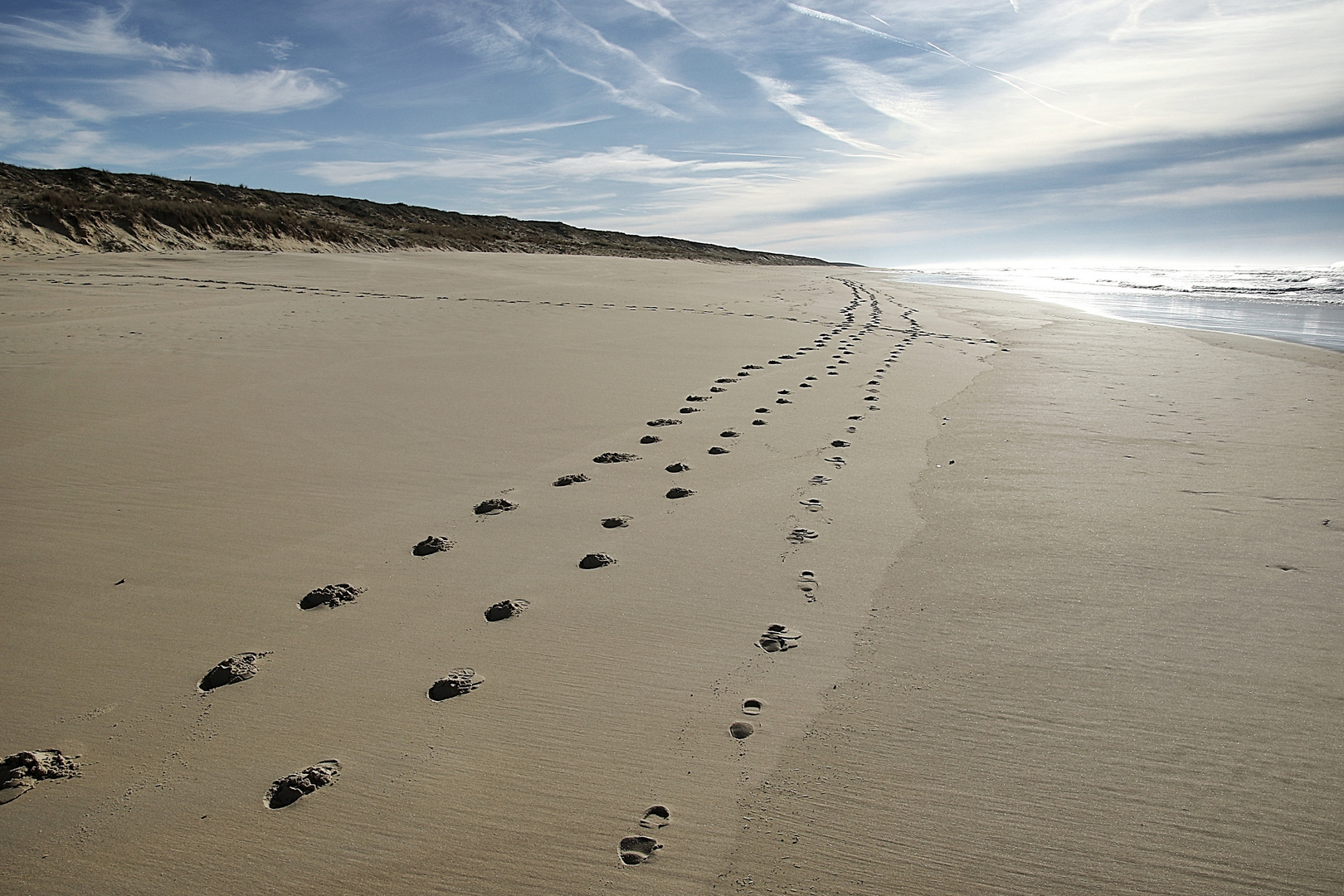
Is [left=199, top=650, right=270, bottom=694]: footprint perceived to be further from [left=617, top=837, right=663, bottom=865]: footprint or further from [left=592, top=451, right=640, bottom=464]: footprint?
[left=592, top=451, right=640, bottom=464]: footprint

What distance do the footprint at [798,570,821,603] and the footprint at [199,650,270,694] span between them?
1.59m

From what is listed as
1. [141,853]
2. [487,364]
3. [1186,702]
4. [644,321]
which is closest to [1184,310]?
[644,321]

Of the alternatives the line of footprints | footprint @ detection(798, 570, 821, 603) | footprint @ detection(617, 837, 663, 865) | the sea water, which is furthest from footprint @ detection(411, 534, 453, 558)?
the sea water

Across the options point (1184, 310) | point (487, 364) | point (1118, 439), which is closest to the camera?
point (1118, 439)

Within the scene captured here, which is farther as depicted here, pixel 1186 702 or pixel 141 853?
pixel 1186 702

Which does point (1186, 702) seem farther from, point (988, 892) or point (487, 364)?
point (487, 364)

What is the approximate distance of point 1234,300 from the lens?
21.3m

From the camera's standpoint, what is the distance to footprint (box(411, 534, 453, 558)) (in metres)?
2.69

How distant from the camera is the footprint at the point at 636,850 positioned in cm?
137

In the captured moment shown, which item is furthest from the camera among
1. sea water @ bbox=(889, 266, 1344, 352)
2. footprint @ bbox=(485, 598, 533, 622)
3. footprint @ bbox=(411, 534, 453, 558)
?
sea water @ bbox=(889, 266, 1344, 352)

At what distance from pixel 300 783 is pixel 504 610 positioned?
78 centimetres

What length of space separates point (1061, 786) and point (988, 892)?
0.34m

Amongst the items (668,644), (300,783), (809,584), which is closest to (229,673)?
(300,783)

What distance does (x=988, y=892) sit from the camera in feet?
4.32
